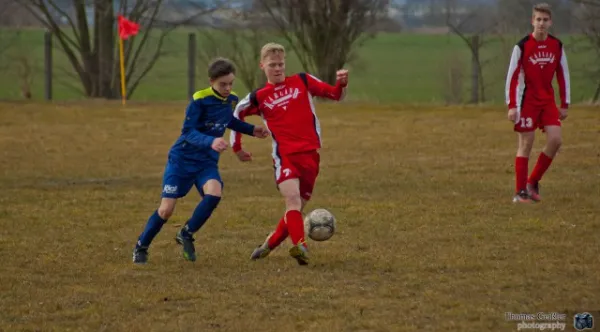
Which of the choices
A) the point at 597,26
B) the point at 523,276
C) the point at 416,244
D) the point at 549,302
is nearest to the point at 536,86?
the point at 416,244

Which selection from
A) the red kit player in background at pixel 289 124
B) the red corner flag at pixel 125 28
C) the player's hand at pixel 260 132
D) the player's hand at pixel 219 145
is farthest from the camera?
the red corner flag at pixel 125 28

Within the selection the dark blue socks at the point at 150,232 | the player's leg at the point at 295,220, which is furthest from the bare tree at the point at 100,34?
the player's leg at the point at 295,220

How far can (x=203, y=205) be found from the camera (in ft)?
26.5

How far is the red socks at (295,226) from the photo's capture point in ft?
25.7

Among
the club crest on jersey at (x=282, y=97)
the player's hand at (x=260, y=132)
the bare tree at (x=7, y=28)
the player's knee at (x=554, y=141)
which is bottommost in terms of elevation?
the bare tree at (x=7, y=28)

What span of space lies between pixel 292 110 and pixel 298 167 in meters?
0.42

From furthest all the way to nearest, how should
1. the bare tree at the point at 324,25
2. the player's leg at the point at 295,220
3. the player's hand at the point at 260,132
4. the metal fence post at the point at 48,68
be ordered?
the bare tree at the point at 324,25, the metal fence post at the point at 48,68, the player's hand at the point at 260,132, the player's leg at the point at 295,220

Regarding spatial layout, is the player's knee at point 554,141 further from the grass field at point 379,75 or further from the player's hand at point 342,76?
the grass field at point 379,75

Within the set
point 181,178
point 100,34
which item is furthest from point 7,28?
point 181,178

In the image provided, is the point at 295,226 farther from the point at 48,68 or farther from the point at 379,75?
the point at 379,75

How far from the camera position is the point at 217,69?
314 inches

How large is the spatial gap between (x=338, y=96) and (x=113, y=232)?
8.40 feet

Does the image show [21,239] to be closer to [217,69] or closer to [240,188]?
[217,69]

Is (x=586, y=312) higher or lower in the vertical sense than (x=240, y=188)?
higher
